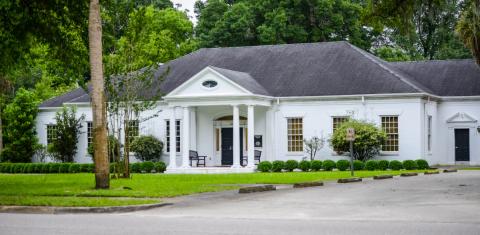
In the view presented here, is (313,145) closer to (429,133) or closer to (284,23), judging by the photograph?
(429,133)

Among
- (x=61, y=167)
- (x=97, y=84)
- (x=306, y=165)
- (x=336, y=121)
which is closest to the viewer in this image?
(x=97, y=84)

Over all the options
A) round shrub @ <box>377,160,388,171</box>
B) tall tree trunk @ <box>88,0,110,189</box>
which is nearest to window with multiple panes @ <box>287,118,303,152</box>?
round shrub @ <box>377,160,388,171</box>

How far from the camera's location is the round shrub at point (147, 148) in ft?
136

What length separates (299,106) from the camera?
4034cm

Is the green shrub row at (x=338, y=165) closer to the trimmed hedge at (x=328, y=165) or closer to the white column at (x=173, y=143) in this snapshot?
the trimmed hedge at (x=328, y=165)

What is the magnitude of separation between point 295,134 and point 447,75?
978 centimetres

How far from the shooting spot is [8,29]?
24141 millimetres

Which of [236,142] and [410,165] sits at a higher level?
[236,142]

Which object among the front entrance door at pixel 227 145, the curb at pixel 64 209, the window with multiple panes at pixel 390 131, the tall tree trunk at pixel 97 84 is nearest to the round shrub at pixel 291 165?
the front entrance door at pixel 227 145

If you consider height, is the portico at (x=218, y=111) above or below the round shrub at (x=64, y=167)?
above

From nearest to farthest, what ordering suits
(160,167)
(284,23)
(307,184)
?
(307,184) < (160,167) < (284,23)

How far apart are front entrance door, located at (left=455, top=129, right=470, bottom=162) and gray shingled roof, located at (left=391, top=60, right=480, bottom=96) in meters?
2.03

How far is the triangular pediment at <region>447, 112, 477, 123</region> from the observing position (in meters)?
41.2

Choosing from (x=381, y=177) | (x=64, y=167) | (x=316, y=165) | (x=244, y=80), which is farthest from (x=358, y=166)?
(x=64, y=167)
